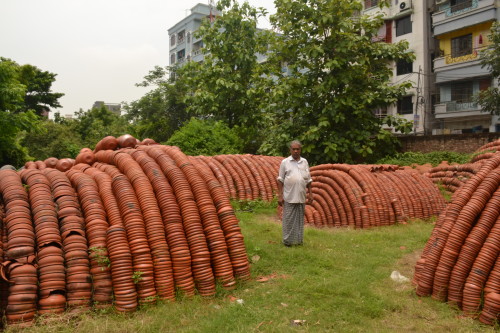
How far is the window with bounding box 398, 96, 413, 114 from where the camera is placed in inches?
1125

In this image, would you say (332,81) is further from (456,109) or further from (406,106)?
(406,106)

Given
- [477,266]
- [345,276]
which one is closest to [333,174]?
[345,276]

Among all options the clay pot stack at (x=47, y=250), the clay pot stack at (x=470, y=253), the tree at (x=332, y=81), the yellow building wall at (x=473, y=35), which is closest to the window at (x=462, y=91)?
the yellow building wall at (x=473, y=35)

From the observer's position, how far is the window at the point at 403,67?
28.6m

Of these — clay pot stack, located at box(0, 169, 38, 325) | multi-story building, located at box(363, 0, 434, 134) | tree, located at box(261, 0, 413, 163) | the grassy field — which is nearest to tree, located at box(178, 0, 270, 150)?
tree, located at box(261, 0, 413, 163)

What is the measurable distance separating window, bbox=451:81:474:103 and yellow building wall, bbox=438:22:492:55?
2.16m

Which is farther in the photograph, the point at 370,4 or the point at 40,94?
the point at 40,94

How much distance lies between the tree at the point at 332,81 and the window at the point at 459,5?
1215cm

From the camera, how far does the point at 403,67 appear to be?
29.0 meters

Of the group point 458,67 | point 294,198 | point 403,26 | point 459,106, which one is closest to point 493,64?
point 458,67

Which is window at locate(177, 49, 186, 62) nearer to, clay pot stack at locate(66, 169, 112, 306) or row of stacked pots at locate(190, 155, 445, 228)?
row of stacked pots at locate(190, 155, 445, 228)

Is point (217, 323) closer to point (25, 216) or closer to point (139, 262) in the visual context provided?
point (139, 262)

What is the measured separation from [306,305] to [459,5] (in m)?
26.9

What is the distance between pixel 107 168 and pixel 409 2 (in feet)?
91.7
